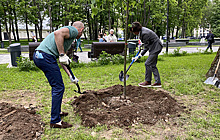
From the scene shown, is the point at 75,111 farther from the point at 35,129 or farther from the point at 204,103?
the point at 204,103

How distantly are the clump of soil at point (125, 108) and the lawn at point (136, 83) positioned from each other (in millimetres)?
149

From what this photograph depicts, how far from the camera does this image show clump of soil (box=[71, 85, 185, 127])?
10.9 ft

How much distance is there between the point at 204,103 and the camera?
13.6 feet

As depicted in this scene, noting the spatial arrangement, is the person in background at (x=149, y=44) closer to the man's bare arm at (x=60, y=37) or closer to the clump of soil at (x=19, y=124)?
the man's bare arm at (x=60, y=37)

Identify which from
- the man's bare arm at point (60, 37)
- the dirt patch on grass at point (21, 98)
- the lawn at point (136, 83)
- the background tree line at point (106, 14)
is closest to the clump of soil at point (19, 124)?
the lawn at point (136, 83)

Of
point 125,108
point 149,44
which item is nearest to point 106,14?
point 149,44

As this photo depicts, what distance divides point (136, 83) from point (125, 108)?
2.20 metres

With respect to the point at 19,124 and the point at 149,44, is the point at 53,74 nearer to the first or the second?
the point at 19,124

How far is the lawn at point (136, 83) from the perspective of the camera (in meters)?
2.95

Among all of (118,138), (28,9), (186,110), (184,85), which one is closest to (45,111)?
(118,138)

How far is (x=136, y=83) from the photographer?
5.84 metres

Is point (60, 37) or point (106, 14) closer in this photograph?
point (60, 37)

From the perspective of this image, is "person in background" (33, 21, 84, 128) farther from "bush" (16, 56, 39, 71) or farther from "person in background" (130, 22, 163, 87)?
"bush" (16, 56, 39, 71)

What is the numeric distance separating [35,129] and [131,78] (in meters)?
3.95
